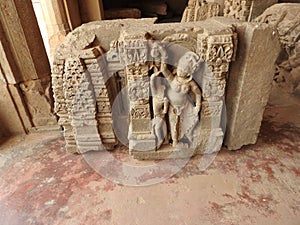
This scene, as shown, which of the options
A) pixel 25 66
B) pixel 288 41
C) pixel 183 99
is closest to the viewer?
pixel 183 99

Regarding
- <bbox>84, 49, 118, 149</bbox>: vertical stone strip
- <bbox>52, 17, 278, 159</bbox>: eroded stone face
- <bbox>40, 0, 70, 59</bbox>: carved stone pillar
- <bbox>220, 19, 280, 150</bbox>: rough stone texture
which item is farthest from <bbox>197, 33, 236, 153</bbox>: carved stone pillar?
<bbox>40, 0, 70, 59</bbox>: carved stone pillar

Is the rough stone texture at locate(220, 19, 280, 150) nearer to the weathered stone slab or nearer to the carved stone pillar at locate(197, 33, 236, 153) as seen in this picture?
the weathered stone slab

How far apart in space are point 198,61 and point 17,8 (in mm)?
1919

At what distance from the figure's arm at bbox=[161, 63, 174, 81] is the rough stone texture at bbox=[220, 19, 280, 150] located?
0.54 meters

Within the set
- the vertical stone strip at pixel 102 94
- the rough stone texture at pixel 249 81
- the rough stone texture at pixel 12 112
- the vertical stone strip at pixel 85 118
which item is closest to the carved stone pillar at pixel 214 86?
the rough stone texture at pixel 249 81

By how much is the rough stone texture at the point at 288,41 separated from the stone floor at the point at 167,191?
4.14 feet

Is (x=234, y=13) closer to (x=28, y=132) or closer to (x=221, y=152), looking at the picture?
(x=221, y=152)

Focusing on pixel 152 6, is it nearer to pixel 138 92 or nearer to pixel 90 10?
pixel 90 10

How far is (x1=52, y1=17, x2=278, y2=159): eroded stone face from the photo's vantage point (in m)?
1.89

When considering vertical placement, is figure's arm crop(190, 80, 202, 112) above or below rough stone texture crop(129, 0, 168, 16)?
below

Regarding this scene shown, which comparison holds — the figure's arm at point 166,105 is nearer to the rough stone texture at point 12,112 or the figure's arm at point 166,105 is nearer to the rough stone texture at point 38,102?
the rough stone texture at point 38,102

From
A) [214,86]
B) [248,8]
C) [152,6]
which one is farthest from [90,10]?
[214,86]

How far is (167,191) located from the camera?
2.04 metres

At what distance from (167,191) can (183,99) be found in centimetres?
82
